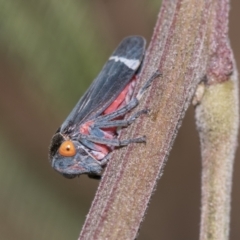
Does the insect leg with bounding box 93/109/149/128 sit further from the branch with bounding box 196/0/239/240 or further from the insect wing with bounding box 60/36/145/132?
the branch with bounding box 196/0/239/240

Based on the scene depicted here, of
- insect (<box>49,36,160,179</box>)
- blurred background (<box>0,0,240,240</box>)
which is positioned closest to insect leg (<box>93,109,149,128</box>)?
insect (<box>49,36,160,179</box>)

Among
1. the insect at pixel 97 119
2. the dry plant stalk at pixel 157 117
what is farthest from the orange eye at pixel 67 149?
the dry plant stalk at pixel 157 117

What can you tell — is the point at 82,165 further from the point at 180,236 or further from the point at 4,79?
the point at 180,236

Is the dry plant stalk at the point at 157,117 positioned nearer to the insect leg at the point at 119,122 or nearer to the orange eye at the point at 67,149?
the insect leg at the point at 119,122

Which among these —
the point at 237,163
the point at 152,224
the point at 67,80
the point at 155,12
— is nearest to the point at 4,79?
the point at 67,80

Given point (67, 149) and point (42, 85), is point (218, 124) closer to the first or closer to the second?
point (42, 85)

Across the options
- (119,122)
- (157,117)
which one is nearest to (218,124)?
(157,117)

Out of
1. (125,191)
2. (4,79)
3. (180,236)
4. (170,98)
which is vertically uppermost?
(4,79)
